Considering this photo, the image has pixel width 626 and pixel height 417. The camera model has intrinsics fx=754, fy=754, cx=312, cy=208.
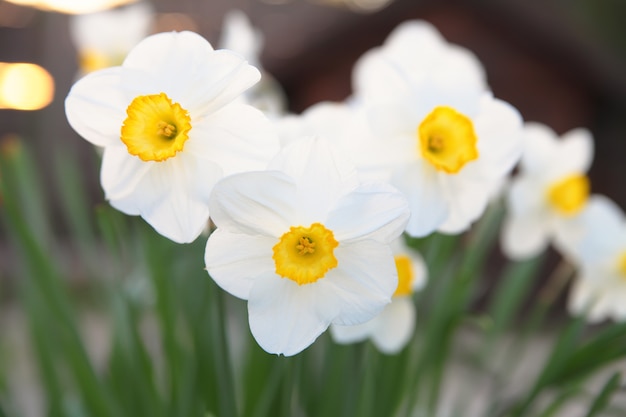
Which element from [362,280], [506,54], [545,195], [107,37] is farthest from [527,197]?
[506,54]

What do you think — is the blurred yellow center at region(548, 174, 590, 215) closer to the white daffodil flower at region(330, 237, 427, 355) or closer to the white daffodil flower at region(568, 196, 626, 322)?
the white daffodil flower at region(568, 196, 626, 322)

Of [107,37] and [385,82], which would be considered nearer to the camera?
[385,82]

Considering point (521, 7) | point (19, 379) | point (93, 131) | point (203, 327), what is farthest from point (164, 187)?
point (521, 7)

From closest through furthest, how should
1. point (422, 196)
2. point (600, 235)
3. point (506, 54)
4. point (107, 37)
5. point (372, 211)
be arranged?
1. point (372, 211)
2. point (422, 196)
3. point (600, 235)
4. point (107, 37)
5. point (506, 54)

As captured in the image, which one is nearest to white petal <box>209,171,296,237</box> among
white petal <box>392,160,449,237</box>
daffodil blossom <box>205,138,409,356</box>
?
daffodil blossom <box>205,138,409,356</box>

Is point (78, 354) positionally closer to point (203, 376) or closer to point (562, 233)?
point (203, 376)

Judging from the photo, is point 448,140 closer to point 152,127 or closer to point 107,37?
point 152,127

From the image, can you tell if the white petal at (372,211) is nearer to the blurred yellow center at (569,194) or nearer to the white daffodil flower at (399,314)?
the white daffodil flower at (399,314)

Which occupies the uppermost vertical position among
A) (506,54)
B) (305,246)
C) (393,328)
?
(506,54)
